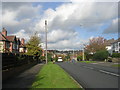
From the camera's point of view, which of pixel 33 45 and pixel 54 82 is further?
pixel 33 45

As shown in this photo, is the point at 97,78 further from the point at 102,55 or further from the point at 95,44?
the point at 95,44

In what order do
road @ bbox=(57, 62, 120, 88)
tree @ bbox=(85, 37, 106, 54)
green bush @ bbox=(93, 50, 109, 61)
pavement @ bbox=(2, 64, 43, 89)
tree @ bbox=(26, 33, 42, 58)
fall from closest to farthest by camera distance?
pavement @ bbox=(2, 64, 43, 89)
road @ bbox=(57, 62, 120, 88)
tree @ bbox=(26, 33, 42, 58)
green bush @ bbox=(93, 50, 109, 61)
tree @ bbox=(85, 37, 106, 54)

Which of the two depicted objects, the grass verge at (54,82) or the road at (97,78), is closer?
the grass verge at (54,82)

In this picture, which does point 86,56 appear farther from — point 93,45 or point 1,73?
point 1,73

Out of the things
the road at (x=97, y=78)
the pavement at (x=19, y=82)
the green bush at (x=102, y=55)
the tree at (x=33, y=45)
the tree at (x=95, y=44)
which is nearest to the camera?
the pavement at (x=19, y=82)

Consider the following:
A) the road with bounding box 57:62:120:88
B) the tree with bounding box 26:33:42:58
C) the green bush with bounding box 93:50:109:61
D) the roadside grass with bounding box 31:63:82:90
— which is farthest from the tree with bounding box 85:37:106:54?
the roadside grass with bounding box 31:63:82:90

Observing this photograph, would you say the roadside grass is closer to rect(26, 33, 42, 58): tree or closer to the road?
the road

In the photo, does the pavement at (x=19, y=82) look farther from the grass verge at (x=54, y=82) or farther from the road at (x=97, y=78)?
the road at (x=97, y=78)

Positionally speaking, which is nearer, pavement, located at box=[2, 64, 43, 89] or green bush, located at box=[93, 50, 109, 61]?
pavement, located at box=[2, 64, 43, 89]

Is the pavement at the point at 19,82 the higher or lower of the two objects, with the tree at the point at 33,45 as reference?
lower

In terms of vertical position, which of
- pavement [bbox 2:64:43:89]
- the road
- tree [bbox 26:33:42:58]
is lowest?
the road

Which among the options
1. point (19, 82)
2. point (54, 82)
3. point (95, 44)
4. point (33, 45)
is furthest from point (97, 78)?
point (95, 44)

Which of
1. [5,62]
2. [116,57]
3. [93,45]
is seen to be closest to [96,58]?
[116,57]

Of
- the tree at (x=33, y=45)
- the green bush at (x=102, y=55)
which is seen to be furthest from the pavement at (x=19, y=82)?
the green bush at (x=102, y=55)
